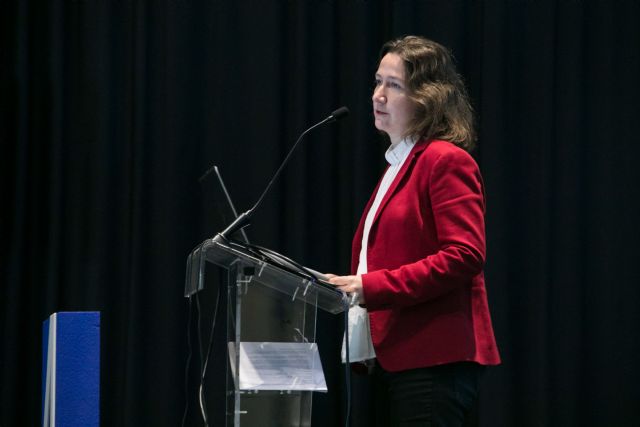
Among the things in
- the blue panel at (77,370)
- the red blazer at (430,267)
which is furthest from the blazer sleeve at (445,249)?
the blue panel at (77,370)

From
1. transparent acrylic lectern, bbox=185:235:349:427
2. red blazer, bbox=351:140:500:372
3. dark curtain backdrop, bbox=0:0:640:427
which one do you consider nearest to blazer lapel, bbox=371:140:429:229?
red blazer, bbox=351:140:500:372

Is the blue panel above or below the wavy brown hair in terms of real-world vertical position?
below

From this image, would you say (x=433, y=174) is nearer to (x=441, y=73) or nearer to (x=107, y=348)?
(x=441, y=73)

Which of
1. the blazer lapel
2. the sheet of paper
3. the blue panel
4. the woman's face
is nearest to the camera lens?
the sheet of paper

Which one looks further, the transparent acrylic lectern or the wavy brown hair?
the wavy brown hair

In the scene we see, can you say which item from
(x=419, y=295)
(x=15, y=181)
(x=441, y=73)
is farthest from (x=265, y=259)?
(x=15, y=181)

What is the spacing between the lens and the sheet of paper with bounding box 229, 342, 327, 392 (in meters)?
1.80

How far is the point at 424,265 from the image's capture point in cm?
200

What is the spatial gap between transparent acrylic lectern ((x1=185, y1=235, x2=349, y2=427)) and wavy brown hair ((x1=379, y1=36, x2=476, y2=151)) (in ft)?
1.84

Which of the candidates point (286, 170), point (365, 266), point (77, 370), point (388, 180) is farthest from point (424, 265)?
point (286, 170)

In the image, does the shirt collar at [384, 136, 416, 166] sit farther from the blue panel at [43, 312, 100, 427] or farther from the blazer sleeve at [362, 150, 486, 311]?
the blue panel at [43, 312, 100, 427]

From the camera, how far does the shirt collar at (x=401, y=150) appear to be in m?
2.27

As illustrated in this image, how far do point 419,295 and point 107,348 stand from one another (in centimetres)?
191

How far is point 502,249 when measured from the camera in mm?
3758
